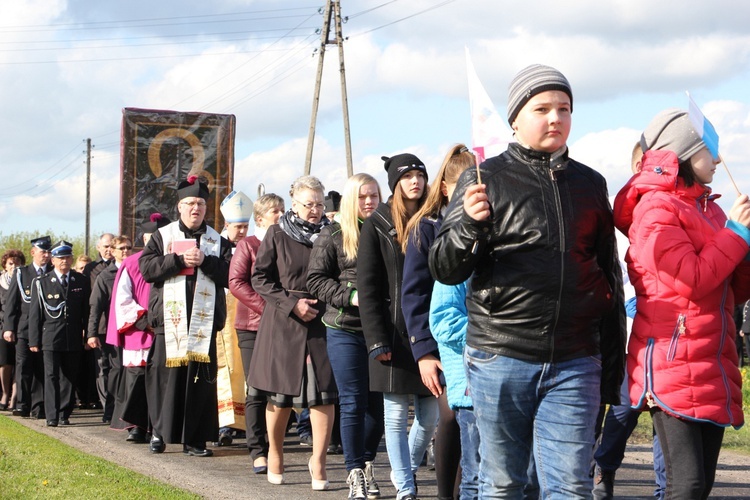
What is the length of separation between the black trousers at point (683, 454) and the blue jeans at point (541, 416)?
634 mm

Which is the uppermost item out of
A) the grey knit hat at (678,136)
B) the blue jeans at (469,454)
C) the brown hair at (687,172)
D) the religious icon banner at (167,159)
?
the religious icon banner at (167,159)

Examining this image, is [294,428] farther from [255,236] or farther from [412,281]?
[412,281]

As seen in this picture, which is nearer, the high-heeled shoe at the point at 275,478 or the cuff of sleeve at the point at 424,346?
the cuff of sleeve at the point at 424,346

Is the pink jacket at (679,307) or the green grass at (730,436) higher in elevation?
the pink jacket at (679,307)

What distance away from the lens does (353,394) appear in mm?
7270

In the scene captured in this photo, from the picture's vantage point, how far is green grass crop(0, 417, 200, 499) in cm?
751

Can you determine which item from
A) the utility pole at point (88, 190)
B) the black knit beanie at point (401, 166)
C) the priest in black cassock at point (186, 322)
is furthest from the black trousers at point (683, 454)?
the utility pole at point (88, 190)

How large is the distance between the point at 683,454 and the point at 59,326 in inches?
413

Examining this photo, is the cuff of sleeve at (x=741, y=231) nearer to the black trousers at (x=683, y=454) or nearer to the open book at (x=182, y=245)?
the black trousers at (x=683, y=454)

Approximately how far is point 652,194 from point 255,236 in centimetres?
539

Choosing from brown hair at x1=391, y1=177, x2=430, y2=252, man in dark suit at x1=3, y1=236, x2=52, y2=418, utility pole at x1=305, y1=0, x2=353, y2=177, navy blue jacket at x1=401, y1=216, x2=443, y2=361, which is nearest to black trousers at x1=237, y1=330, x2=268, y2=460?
brown hair at x1=391, y1=177, x2=430, y2=252

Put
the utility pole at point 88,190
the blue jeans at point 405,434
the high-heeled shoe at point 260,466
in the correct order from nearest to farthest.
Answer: the blue jeans at point 405,434
the high-heeled shoe at point 260,466
the utility pole at point 88,190

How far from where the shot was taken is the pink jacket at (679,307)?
14.7ft

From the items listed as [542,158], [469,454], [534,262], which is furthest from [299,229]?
[534,262]
